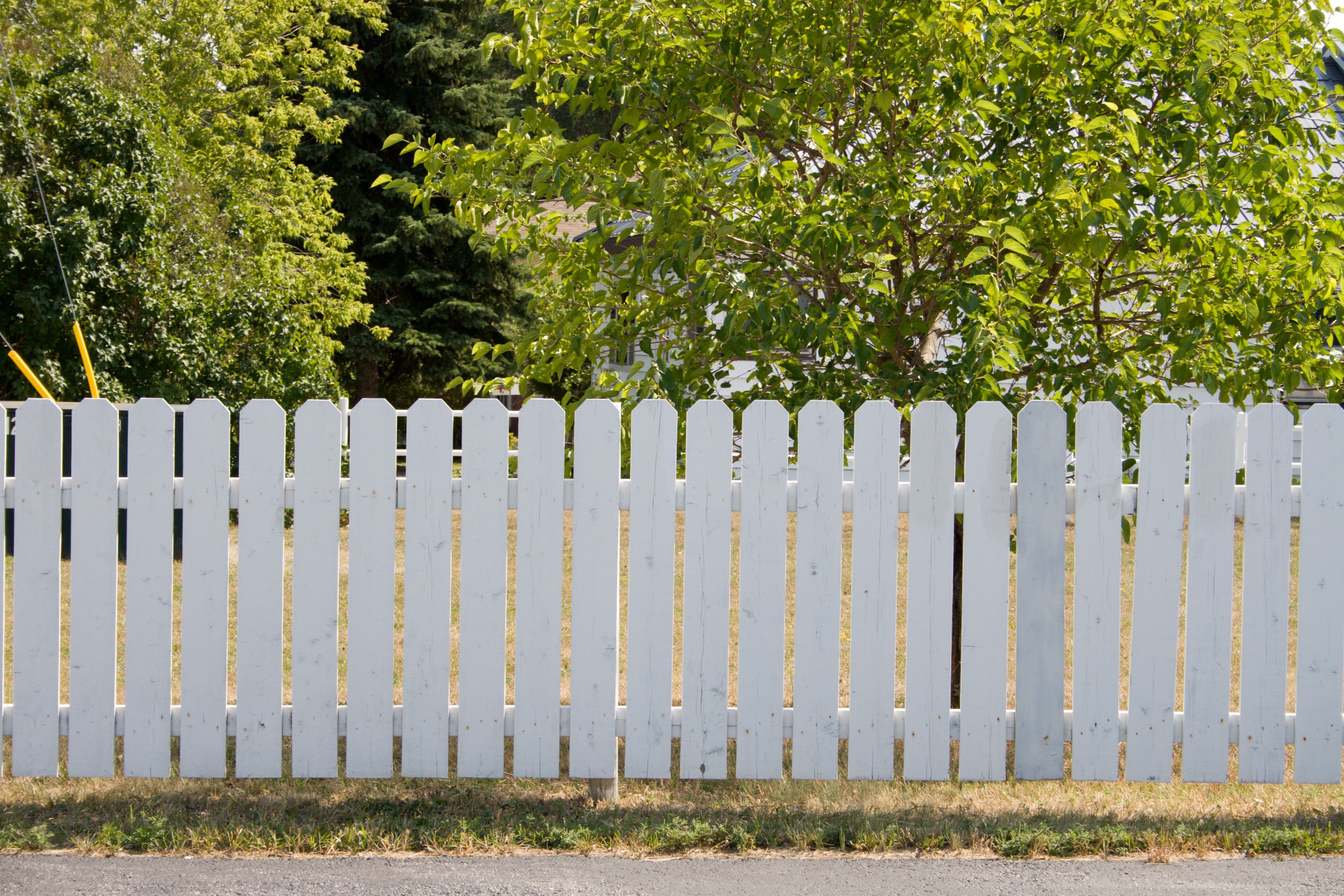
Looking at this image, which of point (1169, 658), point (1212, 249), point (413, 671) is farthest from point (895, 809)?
point (1212, 249)

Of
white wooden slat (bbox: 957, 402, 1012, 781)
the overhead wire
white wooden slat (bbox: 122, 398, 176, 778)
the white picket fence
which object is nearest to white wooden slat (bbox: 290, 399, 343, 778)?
the white picket fence

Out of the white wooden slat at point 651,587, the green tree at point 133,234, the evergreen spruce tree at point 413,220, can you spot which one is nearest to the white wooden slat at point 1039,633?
the white wooden slat at point 651,587

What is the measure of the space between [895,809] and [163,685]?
9.06ft

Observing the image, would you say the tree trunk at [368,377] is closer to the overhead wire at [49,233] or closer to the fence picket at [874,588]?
the overhead wire at [49,233]

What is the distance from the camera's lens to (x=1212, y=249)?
14.0 ft

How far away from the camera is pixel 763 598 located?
3.94 meters

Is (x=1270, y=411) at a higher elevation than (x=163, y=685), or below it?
higher

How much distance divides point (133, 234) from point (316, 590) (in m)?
8.18

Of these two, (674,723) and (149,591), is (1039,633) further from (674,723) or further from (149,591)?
(149,591)

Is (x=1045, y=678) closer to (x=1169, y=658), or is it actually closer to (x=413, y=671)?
(x=1169, y=658)

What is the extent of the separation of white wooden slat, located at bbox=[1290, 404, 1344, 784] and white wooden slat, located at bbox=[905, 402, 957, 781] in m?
1.05

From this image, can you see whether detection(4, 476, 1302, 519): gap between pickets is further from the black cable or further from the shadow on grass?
the black cable

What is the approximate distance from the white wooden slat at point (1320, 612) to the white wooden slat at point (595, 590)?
2278 millimetres

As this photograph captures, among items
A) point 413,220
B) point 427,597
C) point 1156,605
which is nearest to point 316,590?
point 427,597
